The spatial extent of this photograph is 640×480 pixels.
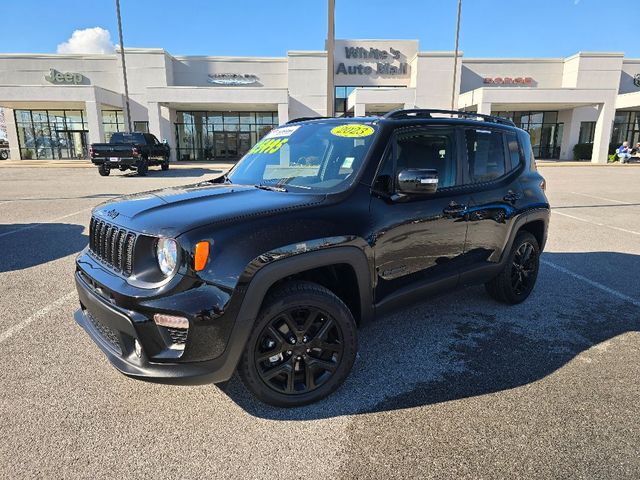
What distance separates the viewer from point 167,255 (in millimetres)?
2340

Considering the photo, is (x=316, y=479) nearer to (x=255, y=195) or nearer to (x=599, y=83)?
(x=255, y=195)

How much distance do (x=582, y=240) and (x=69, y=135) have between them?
122 feet

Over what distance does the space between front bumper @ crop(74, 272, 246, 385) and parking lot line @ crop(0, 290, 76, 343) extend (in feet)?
5.89

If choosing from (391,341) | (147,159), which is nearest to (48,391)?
(391,341)

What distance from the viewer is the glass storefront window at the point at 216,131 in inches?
1384

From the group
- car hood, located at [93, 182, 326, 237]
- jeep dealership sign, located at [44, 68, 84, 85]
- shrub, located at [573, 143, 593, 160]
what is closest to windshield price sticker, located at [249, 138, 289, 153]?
car hood, located at [93, 182, 326, 237]

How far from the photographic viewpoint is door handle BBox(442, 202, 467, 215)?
11.1 ft

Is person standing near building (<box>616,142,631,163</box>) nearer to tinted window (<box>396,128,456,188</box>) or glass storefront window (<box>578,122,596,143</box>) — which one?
glass storefront window (<box>578,122,596,143</box>)

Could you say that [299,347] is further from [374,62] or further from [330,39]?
[374,62]

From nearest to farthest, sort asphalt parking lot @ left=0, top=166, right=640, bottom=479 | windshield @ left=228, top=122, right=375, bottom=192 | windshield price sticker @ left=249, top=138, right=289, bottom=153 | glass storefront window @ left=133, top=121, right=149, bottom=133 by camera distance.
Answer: asphalt parking lot @ left=0, top=166, right=640, bottom=479 < windshield @ left=228, top=122, right=375, bottom=192 < windshield price sticker @ left=249, top=138, right=289, bottom=153 < glass storefront window @ left=133, top=121, right=149, bottom=133

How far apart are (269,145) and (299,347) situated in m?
2.04

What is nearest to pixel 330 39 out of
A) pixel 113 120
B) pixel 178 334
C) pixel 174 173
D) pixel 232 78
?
pixel 178 334

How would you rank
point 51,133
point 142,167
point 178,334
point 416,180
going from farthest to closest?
point 51,133 → point 142,167 → point 416,180 → point 178,334

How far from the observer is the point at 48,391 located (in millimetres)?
2871
